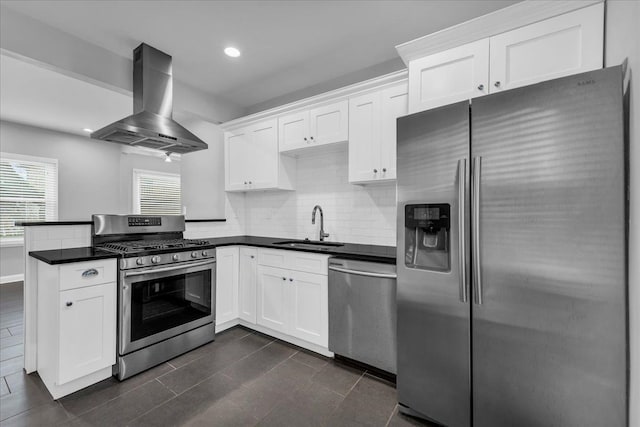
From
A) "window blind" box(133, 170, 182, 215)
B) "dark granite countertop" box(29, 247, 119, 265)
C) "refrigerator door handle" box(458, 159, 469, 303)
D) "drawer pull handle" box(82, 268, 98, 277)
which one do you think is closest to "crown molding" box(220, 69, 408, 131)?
"refrigerator door handle" box(458, 159, 469, 303)

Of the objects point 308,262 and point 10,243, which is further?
point 10,243

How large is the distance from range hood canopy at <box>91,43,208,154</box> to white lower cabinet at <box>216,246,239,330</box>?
1.22m

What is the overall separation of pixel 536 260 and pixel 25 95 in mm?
5890

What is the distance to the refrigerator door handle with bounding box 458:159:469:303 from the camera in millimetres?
1563

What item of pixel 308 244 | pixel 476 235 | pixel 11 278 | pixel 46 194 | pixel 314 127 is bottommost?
pixel 11 278

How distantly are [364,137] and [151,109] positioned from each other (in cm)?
213

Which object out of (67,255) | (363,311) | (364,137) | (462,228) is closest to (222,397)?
(363,311)

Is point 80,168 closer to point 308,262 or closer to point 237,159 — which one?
point 237,159

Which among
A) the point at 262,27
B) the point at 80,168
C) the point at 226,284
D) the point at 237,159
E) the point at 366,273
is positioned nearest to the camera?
the point at 366,273

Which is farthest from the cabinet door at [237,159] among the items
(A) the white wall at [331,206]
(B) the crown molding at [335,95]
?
(A) the white wall at [331,206]

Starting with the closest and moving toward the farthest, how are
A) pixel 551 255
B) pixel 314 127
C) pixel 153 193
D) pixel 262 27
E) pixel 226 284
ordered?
pixel 551 255, pixel 262 27, pixel 314 127, pixel 226 284, pixel 153 193

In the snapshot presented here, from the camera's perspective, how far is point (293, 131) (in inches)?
121

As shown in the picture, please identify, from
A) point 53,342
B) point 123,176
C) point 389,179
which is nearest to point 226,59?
point 389,179

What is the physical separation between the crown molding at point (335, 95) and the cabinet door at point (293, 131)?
0.08m
